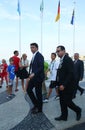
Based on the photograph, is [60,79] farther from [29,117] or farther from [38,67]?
[29,117]

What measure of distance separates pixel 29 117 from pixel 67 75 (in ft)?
5.28

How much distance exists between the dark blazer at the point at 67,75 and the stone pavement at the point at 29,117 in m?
0.86

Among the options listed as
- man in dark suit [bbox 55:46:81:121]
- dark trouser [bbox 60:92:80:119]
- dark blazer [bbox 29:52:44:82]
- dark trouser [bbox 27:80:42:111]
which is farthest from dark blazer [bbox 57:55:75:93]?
dark trouser [bbox 27:80:42:111]

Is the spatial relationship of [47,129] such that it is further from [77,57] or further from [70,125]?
[77,57]

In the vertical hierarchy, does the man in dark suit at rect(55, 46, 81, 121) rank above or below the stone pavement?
above

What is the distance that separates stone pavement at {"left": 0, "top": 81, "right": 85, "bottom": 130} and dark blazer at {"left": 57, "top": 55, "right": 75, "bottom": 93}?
859 millimetres

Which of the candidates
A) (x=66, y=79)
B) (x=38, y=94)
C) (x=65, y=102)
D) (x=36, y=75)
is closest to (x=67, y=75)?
(x=66, y=79)

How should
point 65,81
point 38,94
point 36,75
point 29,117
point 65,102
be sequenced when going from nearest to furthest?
point 65,81 < point 65,102 < point 29,117 < point 36,75 < point 38,94

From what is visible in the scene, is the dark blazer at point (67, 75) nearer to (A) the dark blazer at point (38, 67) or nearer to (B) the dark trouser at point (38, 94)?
(A) the dark blazer at point (38, 67)

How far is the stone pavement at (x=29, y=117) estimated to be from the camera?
285 inches

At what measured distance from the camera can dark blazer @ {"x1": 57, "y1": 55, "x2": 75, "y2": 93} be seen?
296 inches

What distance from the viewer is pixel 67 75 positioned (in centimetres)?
755

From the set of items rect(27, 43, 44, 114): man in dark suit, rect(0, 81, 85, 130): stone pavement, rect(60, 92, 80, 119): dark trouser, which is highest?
rect(27, 43, 44, 114): man in dark suit

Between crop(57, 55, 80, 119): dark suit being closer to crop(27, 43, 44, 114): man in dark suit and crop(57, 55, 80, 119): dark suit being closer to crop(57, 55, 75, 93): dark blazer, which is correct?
crop(57, 55, 75, 93): dark blazer
